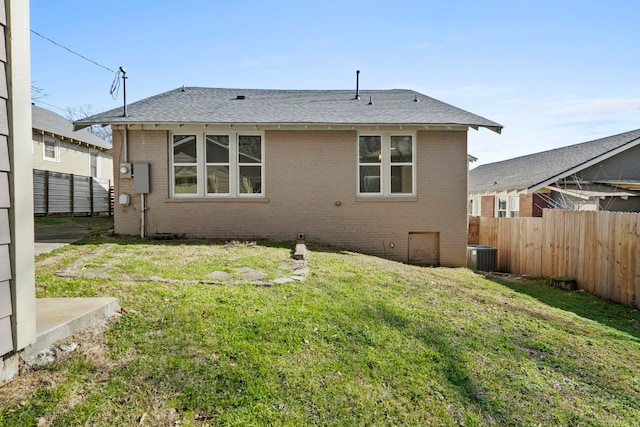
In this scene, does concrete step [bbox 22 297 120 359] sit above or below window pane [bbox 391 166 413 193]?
below

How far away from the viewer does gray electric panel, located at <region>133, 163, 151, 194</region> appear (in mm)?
9070

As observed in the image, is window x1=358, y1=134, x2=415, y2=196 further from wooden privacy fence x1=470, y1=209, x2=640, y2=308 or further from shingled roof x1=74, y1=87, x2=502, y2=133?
wooden privacy fence x1=470, y1=209, x2=640, y2=308

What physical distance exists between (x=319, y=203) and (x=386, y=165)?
6.91 ft

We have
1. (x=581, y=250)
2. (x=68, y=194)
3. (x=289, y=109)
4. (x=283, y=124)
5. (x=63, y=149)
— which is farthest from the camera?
(x=63, y=149)

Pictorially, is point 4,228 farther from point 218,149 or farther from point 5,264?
point 218,149

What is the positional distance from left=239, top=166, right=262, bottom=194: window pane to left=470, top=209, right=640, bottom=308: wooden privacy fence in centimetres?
736

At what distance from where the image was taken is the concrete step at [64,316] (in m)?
2.64

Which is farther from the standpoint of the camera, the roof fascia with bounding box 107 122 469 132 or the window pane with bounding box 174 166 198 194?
the window pane with bounding box 174 166 198 194

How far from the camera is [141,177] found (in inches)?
358

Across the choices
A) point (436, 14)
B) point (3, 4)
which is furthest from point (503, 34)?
point (3, 4)

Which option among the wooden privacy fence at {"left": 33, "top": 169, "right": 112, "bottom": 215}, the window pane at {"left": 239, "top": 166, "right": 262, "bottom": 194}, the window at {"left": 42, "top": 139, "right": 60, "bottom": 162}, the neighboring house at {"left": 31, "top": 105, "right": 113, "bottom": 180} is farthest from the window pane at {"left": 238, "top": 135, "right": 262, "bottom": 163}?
the window at {"left": 42, "top": 139, "right": 60, "bottom": 162}

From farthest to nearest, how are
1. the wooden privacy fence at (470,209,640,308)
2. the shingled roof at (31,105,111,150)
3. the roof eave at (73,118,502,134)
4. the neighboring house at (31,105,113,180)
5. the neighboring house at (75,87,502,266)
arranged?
the shingled roof at (31,105,111,150), the neighboring house at (31,105,113,180), the neighboring house at (75,87,502,266), the roof eave at (73,118,502,134), the wooden privacy fence at (470,209,640,308)

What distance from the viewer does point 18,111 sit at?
2.39 meters

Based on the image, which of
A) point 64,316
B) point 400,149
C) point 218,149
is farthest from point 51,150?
point 64,316
